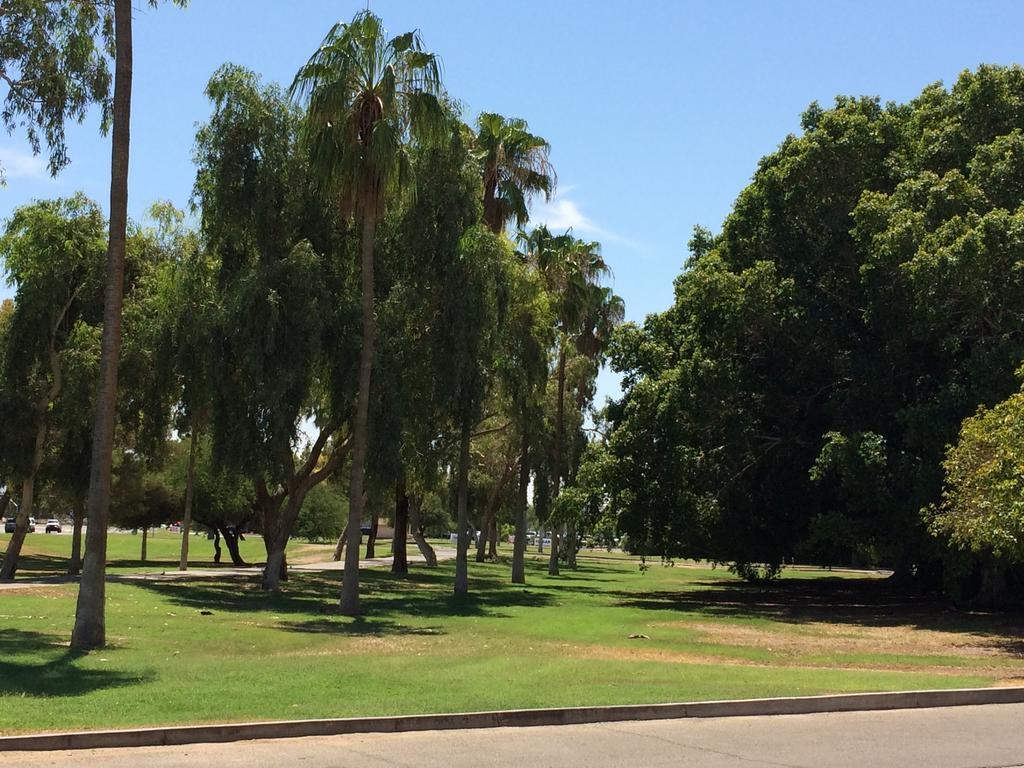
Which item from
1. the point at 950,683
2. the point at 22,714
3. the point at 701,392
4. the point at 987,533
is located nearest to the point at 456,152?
the point at 701,392

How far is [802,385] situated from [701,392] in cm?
478

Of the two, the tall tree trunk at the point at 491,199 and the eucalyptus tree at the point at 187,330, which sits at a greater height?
the tall tree trunk at the point at 491,199

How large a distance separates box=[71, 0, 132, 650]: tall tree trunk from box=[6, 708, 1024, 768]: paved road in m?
8.55

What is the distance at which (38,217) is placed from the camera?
34.4 metres

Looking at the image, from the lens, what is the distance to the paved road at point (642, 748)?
920 centimetres

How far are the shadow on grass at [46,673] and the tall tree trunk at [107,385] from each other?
658 millimetres

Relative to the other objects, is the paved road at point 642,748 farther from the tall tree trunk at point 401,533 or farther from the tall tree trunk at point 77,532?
the tall tree trunk at point 401,533

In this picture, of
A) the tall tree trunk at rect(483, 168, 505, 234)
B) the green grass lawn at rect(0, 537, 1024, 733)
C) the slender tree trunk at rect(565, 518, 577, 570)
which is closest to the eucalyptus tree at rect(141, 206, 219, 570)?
the green grass lawn at rect(0, 537, 1024, 733)

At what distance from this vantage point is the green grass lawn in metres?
12.3

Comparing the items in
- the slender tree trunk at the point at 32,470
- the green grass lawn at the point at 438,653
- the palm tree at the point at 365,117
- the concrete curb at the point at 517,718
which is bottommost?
the green grass lawn at the point at 438,653

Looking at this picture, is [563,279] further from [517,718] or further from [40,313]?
[517,718]

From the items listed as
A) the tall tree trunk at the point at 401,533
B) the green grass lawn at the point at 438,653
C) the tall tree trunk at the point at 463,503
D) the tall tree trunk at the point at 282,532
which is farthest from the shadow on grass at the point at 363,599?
the tall tree trunk at the point at 401,533

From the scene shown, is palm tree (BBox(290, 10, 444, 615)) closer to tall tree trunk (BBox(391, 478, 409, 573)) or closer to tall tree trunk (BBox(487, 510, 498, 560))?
tall tree trunk (BBox(391, 478, 409, 573))

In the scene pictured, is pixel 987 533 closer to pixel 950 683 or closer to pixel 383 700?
pixel 950 683
